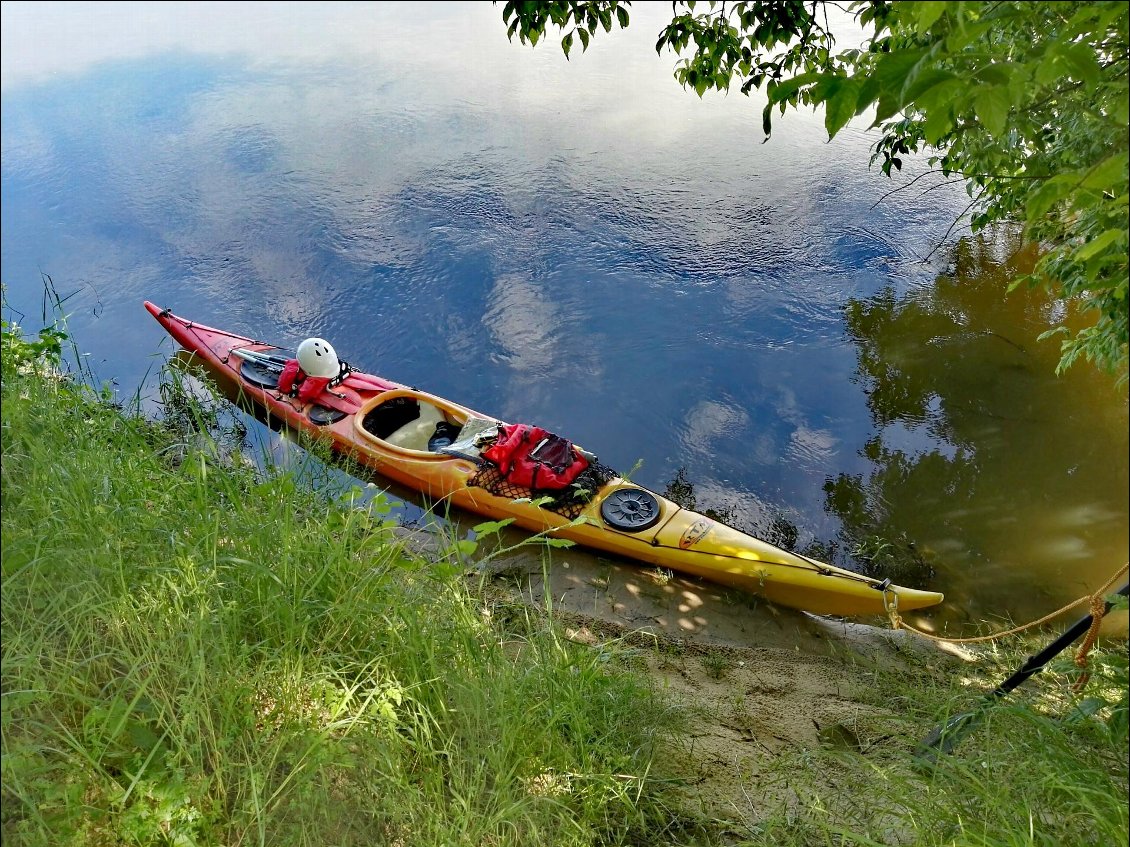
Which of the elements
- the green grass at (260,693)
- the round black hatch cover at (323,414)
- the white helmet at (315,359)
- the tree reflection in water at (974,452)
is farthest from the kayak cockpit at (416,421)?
the green grass at (260,693)

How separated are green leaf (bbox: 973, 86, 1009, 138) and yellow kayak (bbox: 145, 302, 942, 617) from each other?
2544mm

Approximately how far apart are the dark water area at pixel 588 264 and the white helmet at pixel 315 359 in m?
0.94

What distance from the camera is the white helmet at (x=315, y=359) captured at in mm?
5457

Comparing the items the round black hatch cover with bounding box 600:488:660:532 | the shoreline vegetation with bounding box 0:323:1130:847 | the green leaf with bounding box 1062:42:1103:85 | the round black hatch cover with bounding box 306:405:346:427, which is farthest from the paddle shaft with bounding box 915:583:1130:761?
the round black hatch cover with bounding box 306:405:346:427

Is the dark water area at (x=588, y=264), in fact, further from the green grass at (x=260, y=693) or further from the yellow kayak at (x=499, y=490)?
the green grass at (x=260, y=693)

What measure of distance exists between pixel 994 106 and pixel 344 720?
1636mm

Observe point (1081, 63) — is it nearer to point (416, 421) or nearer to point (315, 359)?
point (416, 421)

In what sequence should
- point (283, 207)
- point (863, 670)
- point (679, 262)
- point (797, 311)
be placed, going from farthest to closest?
point (283, 207) < point (679, 262) < point (797, 311) < point (863, 670)

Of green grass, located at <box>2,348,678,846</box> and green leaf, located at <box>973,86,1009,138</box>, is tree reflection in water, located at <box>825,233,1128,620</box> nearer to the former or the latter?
green leaf, located at <box>973,86,1009,138</box>

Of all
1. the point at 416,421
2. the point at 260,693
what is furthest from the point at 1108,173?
the point at 416,421

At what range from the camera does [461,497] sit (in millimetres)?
5035

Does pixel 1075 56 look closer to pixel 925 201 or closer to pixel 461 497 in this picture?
pixel 461 497

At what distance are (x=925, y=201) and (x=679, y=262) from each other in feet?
8.53

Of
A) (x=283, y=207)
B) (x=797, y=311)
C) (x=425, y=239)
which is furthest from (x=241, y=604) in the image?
(x=283, y=207)
